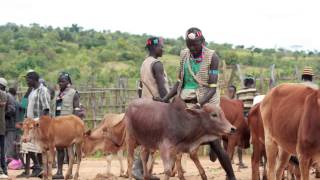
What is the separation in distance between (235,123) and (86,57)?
133ft

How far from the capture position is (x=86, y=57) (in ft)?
174

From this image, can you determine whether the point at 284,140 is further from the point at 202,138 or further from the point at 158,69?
the point at 158,69

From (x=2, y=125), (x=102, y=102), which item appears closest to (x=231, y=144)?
(x=2, y=125)

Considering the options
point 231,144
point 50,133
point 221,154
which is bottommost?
point 231,144

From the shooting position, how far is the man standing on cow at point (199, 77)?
1005 centimetres

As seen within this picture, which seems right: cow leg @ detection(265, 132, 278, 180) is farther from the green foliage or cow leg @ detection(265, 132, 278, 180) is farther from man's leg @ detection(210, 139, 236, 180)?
the green foliage

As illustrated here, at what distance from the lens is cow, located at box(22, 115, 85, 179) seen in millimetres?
12695

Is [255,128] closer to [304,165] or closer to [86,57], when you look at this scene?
[304,165]

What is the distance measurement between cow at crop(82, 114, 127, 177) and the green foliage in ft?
73.5

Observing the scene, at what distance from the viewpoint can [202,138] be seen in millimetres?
9672

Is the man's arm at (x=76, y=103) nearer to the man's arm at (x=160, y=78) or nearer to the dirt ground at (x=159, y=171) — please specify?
the dirt ground at (x=159, y=171)

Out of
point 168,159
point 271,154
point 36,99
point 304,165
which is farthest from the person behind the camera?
point 36,99

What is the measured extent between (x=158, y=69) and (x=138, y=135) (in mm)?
1255

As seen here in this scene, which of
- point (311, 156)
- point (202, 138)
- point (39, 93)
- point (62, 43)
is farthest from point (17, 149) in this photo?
point (62, 43)
